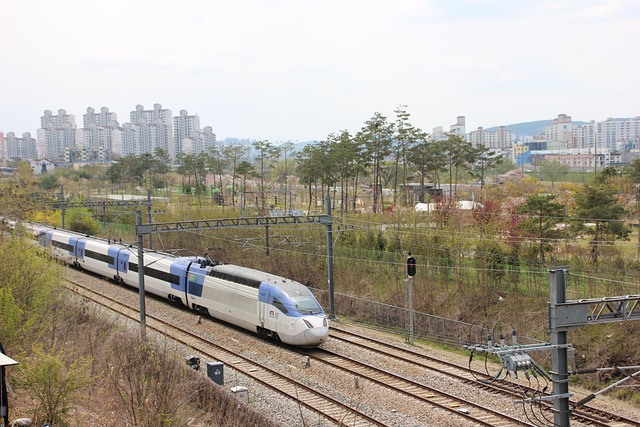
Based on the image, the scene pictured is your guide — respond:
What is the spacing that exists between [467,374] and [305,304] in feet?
18.0

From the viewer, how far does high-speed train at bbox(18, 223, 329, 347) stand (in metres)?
20.5

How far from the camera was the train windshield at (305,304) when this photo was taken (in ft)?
67.3

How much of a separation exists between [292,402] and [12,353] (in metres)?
7.12

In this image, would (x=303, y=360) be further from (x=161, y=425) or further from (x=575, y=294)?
(x=575, y=294)

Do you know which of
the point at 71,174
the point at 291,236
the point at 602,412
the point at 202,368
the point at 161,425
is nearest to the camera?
the point at 161,425

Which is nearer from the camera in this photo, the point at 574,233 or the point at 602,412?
the point at 602,412

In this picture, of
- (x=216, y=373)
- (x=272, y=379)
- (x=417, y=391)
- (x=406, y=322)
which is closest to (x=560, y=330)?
(x=417, y=391)

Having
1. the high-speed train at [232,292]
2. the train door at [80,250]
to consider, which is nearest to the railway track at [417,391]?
the high-speed train at [232,292]

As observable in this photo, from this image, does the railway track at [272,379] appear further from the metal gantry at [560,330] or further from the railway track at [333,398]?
the metal gantry at [560,330]

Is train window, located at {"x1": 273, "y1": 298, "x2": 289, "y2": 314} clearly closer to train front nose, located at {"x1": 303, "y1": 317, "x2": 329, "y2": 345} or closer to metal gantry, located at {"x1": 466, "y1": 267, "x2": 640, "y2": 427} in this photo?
train front nose, located at {"x1": 303, "y1": 317, "x2": 329, "y2": 345}

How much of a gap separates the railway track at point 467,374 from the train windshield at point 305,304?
2.28 m

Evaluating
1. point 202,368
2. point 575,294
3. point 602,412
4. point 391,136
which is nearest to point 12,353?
point 202,368

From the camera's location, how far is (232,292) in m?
23.3

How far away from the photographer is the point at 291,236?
1401 inches
